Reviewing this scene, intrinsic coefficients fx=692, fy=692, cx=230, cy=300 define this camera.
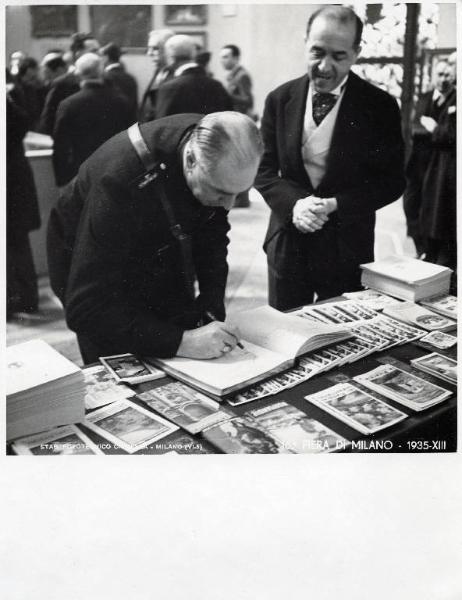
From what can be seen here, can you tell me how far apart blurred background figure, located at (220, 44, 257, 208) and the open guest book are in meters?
0.39

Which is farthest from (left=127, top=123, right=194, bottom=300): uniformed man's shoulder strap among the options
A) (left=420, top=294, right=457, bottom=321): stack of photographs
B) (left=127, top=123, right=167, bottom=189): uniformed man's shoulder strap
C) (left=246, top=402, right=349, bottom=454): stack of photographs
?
(left=420, top=294, right=457, bottom=321): stack of photographs

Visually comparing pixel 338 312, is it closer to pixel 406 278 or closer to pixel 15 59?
pixel 406 278

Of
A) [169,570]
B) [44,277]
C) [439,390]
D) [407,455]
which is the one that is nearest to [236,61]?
[44,277]

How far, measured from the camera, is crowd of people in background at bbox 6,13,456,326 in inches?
82.3

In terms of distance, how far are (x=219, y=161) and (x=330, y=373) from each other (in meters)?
0.65

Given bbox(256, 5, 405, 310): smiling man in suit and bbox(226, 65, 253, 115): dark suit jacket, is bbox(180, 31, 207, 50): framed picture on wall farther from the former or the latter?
bbox(256, 5, 405, 310): smiling man in suit

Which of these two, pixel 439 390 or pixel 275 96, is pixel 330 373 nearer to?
pixel 439 390

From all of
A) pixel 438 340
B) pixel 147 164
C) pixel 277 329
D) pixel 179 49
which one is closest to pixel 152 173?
pixel 147 164

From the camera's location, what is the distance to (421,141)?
2.31 metres

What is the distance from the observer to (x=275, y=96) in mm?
2268

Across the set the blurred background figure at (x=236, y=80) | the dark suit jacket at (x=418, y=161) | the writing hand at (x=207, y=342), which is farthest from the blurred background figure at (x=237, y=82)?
the dark suit jacket at (x=418, y=161)

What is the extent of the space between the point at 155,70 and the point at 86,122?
286 mm

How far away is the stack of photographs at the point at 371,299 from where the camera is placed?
91.8 inches

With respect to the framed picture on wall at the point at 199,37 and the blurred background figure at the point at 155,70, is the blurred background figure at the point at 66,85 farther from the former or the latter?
the framed picture on wall at the point at 199,37
